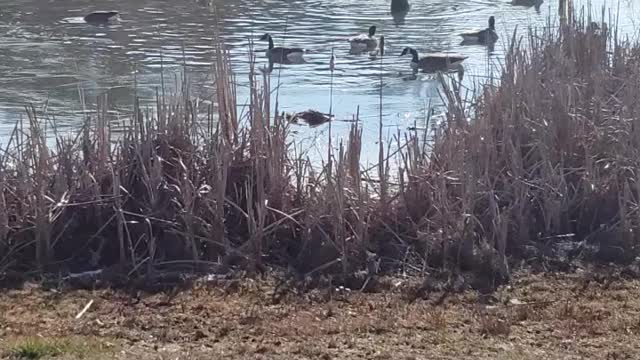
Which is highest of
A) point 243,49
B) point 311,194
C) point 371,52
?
point 311,194

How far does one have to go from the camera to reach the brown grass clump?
20.5ft

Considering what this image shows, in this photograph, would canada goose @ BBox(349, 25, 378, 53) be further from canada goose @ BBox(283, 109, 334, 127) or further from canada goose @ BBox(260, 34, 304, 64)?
canada goose @ BBox(283, 109, 334, 127)

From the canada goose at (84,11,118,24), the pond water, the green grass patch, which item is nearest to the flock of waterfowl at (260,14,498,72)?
the pond water

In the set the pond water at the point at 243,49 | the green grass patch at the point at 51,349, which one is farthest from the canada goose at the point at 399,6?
the green grass patch at the point at 51,349

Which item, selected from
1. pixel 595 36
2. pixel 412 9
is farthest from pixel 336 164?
pixel 412 9

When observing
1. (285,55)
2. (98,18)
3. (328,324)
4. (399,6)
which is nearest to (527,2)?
(399,6)

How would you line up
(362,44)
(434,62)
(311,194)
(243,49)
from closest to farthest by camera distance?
(311,194)
(434,62)
(243,49)
(362,44)

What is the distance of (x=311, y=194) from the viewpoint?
6523mm

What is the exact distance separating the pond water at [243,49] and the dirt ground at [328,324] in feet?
9.89

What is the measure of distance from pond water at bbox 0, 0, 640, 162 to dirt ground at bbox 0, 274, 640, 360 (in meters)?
3.01

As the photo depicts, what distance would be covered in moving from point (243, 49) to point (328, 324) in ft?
36.7

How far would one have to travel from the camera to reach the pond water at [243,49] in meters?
12.0

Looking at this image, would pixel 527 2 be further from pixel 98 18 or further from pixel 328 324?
pixel 328 324

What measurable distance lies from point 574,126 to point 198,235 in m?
2.56
